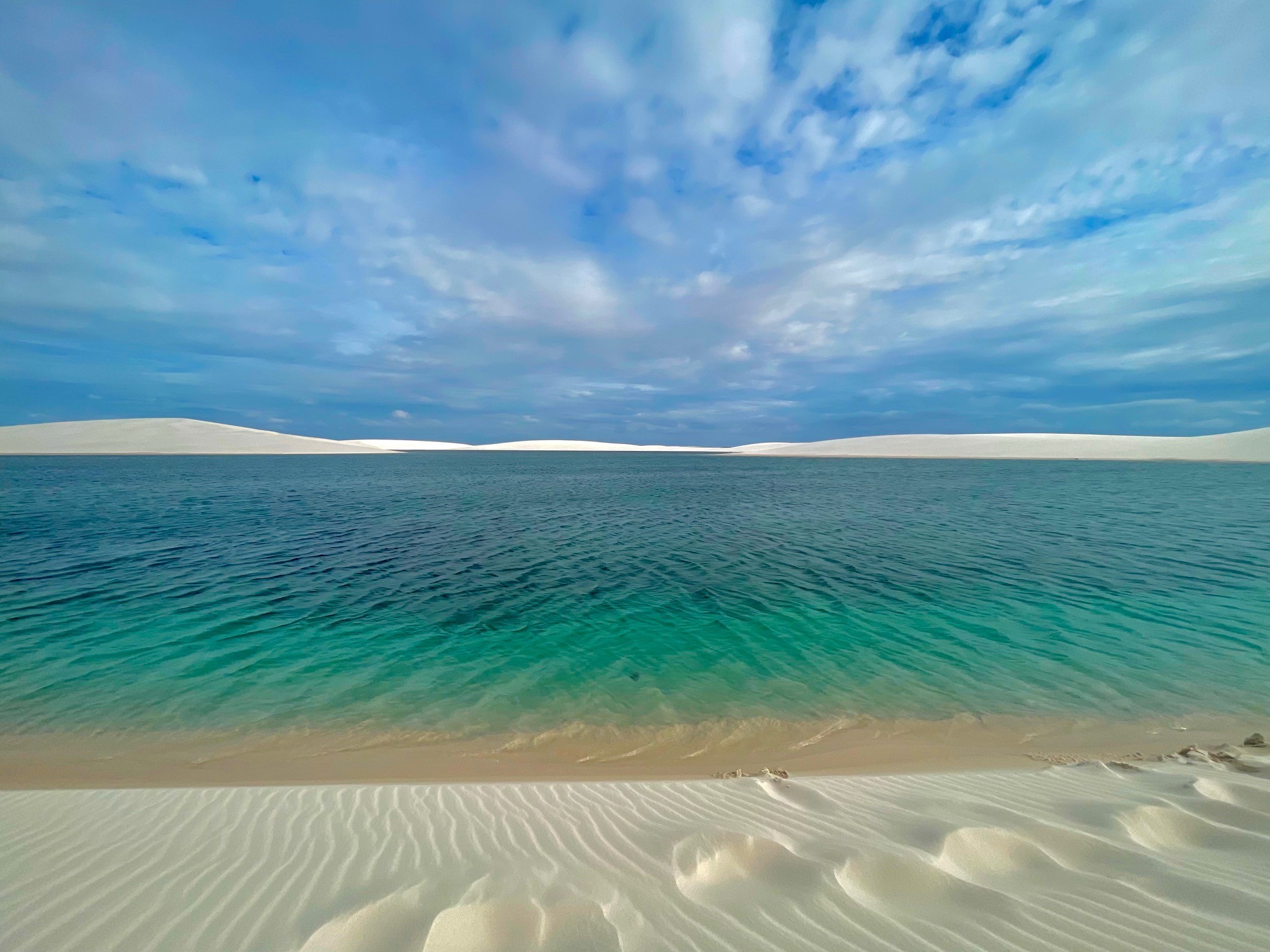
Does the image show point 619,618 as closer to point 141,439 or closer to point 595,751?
point 595,751

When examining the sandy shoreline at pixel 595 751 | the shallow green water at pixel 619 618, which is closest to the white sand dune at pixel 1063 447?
the shallow green water at pixel 619 618

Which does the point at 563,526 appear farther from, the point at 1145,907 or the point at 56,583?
the point at 1145,907

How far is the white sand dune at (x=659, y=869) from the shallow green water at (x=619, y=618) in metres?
2.60

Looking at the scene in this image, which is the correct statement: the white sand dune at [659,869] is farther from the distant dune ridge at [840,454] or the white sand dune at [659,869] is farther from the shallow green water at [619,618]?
the distant dune ridge at [840,454]

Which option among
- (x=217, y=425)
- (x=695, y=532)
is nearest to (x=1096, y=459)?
(x=695, y=532)

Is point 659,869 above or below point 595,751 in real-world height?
above

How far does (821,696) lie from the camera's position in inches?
309

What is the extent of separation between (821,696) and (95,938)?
25.5 ft

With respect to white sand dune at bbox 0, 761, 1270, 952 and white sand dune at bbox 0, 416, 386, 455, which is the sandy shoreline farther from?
white sand dune at bbox 0, 416, 386, 455

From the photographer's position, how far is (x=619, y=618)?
1127 centimetres

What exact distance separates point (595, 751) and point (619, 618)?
4605 mm

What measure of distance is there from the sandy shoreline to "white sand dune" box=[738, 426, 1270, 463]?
368 ft

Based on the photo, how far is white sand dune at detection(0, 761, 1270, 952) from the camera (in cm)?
279

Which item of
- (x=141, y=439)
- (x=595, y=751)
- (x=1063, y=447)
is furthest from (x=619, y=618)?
(x=141, y=439)
